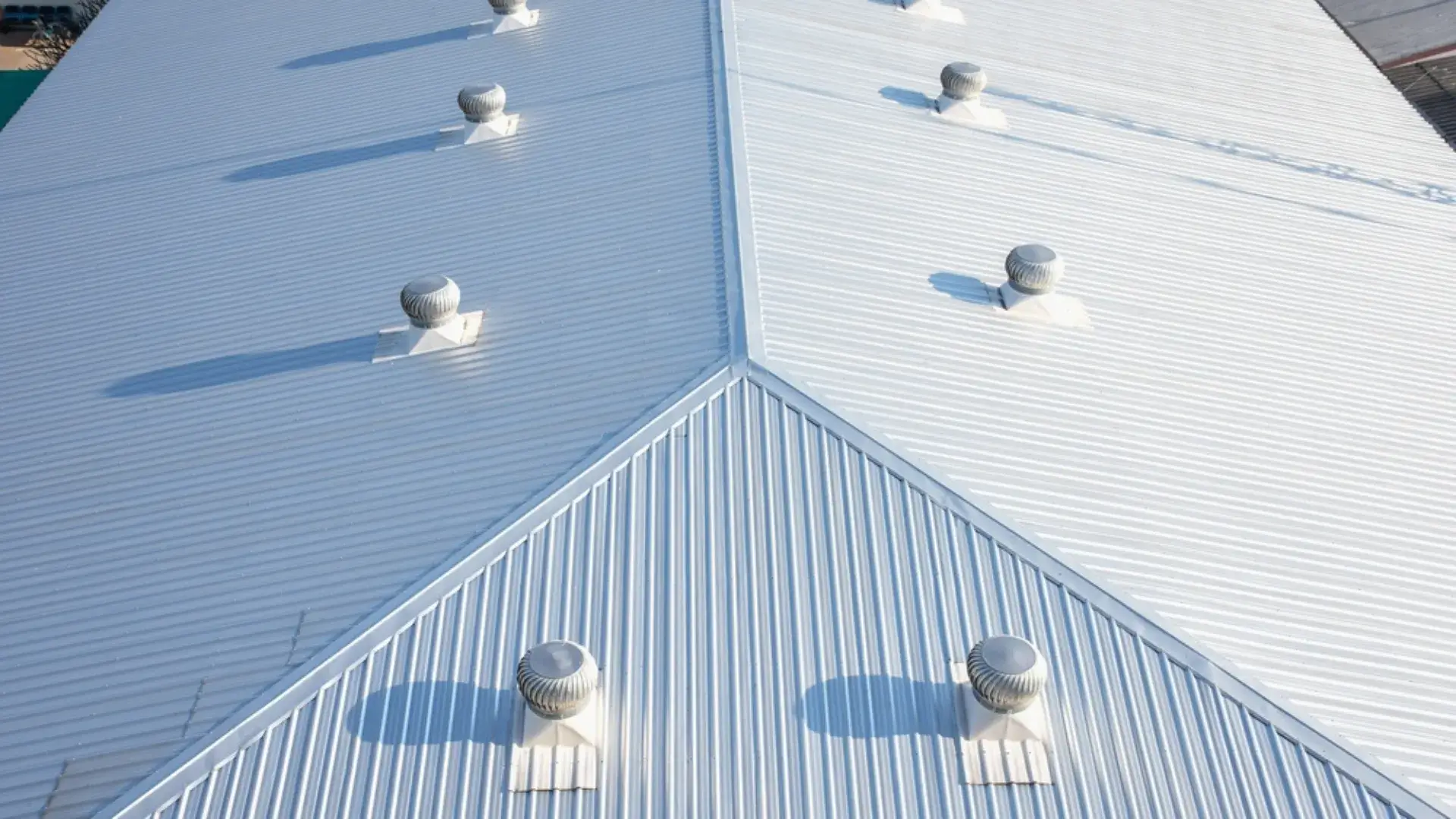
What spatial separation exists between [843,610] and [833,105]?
865cm

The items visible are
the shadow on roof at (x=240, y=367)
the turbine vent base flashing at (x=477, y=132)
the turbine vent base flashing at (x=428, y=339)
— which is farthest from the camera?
the turbine vent base flashing at (x=477, y=132)

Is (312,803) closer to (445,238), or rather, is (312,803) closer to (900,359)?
(900,359)

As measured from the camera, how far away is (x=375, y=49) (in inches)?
776

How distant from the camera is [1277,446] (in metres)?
12.3

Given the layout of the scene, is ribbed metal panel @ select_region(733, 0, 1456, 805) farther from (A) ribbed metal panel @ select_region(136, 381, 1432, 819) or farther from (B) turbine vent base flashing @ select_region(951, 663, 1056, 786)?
(B) turbine vent base flashing @ select_region(951, 663, 1056, 786)

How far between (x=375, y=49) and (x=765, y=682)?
1431 centimetres

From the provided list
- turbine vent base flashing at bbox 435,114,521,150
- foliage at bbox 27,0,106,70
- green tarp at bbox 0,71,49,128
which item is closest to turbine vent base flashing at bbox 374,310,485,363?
turbine vent base flashing at bbox 435,114,521,150

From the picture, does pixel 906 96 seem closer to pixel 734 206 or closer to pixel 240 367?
pixel 734 206

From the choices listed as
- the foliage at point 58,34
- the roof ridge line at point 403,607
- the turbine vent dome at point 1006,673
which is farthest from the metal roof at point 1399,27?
the foliage at point 58,34

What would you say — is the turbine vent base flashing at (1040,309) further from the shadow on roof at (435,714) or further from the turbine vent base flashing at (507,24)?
the turbine vent base flashing at (507,24)

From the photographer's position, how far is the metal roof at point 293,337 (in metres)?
10.4

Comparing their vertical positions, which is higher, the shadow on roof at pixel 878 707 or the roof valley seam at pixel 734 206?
the roof valley seam at pixel 734 206

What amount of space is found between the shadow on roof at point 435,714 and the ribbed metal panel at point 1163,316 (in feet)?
13.5

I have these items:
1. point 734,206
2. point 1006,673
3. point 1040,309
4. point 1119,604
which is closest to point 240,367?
point 734,206
